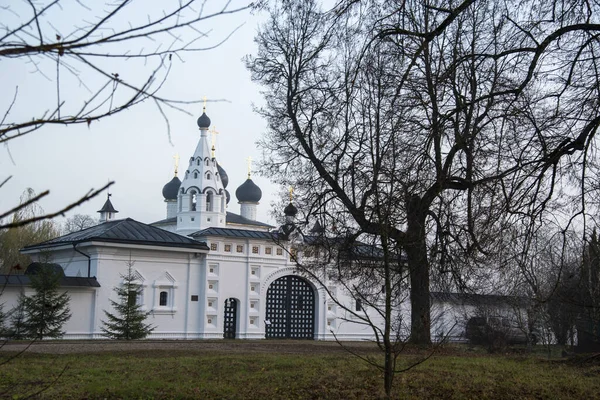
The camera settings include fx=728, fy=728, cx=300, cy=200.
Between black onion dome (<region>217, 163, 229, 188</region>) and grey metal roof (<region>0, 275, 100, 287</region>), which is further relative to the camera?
black onion dome (<region>217, 163, 229, 188</region>)

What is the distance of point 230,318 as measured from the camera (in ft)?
107

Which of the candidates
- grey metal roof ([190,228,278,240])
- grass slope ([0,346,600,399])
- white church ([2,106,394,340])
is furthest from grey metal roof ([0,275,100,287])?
grass slope ([0,346,600,399])

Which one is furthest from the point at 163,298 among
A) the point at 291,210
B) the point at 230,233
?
the point at 291,210

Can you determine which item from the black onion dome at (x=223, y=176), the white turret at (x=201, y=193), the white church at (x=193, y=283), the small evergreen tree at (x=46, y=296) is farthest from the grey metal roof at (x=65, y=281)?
the black onion dome at (x=223, y=176)

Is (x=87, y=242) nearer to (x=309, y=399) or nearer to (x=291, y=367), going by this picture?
(x=291, y=367)

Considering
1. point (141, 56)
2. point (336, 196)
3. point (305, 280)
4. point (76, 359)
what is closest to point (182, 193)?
point (305, 280)

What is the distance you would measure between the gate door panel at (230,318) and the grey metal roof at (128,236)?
10.0 feet

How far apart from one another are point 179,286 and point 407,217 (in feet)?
78.1

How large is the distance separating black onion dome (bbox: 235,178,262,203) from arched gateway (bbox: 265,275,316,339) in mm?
21260

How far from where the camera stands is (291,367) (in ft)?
39.2

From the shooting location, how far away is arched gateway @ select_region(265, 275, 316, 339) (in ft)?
109

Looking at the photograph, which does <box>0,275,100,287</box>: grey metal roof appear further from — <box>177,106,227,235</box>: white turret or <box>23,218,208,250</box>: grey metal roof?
<box>177,106,227,235</box>: white turret

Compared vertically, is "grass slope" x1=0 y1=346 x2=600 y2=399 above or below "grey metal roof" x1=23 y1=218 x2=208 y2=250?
below

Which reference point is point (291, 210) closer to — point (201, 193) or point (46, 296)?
point (46, 296)
